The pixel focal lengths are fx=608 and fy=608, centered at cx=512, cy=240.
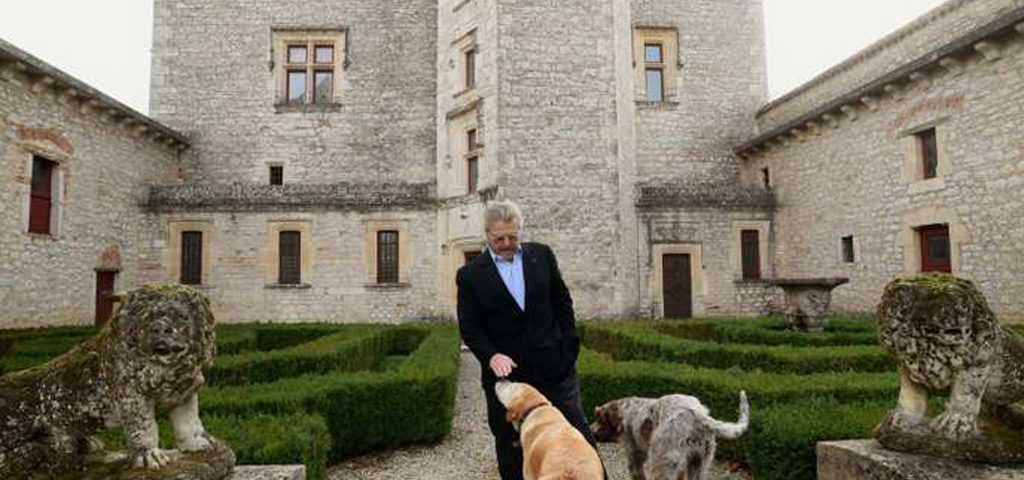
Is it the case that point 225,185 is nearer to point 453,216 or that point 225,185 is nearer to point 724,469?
point 453,216

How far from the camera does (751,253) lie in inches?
659

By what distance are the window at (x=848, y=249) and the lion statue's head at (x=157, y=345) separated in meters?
14.6

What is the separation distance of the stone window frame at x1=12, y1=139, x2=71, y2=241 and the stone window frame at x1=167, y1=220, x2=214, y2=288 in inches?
128

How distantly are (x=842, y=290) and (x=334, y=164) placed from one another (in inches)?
572

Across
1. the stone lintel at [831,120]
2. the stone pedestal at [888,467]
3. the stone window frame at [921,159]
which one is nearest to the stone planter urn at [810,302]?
the stone window frame at [921,159]

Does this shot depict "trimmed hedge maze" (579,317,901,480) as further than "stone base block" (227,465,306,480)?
Yes

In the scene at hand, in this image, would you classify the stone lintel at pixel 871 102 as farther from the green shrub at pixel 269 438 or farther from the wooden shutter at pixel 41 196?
the wooden shutter at pixel 41 196

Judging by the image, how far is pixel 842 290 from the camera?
14219mm

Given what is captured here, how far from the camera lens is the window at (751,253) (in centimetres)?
1667

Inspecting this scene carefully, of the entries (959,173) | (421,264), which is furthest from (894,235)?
(421,264)

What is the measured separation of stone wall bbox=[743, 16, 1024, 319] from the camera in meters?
10.0

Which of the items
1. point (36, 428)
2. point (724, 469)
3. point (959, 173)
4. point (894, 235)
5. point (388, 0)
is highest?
point (388, 0)

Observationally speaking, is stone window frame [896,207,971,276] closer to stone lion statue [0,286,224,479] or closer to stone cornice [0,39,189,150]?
stone lion statue [0,286,224,479]

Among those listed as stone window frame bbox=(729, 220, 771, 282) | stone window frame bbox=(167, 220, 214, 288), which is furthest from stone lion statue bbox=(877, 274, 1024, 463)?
stone window frame bbox=(167, 220, 214, 288)
